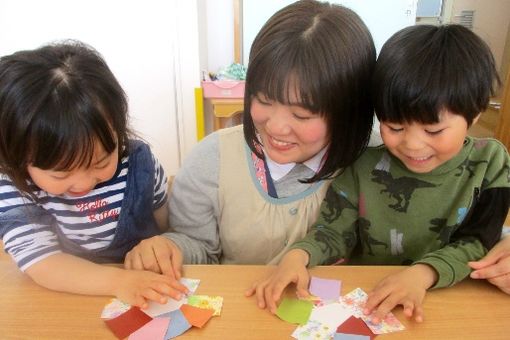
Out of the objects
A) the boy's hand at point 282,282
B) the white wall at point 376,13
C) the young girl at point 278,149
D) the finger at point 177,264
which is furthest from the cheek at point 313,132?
the white wall at point 376,13

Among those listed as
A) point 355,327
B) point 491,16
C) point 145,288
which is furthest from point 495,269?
point 491,16

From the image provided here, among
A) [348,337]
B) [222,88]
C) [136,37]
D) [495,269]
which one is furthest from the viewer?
[222,88]

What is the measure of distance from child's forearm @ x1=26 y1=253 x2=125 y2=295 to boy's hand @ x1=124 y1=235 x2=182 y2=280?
37mm

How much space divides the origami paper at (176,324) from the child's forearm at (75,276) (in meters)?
0.12

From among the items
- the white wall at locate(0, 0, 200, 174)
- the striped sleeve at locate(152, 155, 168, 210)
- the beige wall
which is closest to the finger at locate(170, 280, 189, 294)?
the striped sleeve at locate(152, 155, 168, 210)

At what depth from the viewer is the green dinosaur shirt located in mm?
825

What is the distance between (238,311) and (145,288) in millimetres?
162

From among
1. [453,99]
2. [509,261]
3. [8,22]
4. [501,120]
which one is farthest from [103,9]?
[501,120]

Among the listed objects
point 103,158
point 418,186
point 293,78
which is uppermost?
point 293,78

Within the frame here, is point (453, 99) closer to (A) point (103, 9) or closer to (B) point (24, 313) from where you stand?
(B) point (24, 313)

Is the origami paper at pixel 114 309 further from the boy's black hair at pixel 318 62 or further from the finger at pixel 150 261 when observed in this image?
the boy's black hair at pixel 318 62

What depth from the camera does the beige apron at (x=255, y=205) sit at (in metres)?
0.94

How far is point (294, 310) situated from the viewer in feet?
2.19

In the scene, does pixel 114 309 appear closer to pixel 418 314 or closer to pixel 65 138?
pixel 65 138
